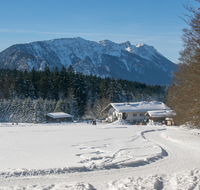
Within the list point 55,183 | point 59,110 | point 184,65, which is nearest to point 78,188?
point 55,183

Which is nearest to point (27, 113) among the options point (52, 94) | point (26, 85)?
point (26, 85)

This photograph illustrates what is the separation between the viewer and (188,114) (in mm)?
18625

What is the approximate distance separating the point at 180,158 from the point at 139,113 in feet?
178

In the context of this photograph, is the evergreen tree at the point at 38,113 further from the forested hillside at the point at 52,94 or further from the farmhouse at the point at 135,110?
the farmhouse at the point at 135,110

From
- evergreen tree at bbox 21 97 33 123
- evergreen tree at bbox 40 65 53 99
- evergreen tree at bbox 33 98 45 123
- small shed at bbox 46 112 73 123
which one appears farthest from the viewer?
evergreen tree at bbox 40 65 53 99

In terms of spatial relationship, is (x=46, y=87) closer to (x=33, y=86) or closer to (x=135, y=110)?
(x=33, y=86)

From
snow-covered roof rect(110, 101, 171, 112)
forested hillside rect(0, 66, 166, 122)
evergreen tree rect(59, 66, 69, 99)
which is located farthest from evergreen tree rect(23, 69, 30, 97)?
snow-covered roof rect(110, 101, 171, 112)

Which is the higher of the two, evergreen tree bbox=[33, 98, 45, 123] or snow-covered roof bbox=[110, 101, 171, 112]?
snow-covered roof bbox=[110, 101, 171, 112]

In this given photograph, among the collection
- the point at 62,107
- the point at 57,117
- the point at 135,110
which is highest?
the point at 62,107

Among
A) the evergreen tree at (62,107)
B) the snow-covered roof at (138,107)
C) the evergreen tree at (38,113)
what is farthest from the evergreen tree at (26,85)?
the snow-covered roof at (138,107)

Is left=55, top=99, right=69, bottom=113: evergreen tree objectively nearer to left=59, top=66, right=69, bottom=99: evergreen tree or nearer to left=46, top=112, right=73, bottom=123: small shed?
left=46, top=112, right=73, bottom=123: small shed

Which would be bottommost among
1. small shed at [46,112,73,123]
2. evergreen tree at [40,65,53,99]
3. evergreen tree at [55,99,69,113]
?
small shed at [46,112,73,123]

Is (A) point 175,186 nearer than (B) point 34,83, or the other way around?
(A) point 175,186

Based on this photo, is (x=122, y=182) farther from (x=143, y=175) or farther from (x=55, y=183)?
(x=55, y=183)
